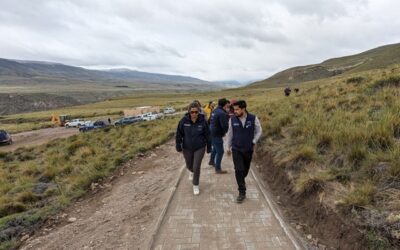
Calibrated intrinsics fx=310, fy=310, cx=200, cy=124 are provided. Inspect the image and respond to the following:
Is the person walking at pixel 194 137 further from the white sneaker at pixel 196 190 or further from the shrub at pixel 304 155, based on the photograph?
the shrub at pixel 304 155

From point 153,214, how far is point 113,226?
0.80 meters

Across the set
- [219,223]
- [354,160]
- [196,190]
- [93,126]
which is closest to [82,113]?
[93,126]

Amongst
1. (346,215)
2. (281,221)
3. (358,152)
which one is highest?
(358,152)

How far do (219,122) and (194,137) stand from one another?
155 cm

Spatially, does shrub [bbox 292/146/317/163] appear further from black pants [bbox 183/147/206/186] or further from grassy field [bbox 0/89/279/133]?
grassy field [bbox 0/89/279/133]

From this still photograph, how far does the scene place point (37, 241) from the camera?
19.9 ft

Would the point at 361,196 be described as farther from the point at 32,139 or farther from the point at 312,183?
the point at 32,139

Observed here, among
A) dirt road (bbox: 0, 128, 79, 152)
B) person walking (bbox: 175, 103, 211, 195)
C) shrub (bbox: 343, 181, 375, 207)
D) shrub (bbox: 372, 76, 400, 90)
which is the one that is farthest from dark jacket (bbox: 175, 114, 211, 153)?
dirt road (bbox: 0, 128, 79, 152)

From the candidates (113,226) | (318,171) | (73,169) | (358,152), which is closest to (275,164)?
(318,171)

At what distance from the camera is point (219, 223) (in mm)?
5406

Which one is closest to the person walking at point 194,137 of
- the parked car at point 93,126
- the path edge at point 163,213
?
the path edge at point 163,213

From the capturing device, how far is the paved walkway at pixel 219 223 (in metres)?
4.75

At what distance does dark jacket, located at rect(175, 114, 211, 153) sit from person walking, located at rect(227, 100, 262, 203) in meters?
0.60

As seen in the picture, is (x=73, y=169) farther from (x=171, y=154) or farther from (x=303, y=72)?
(x=303, y=72)
